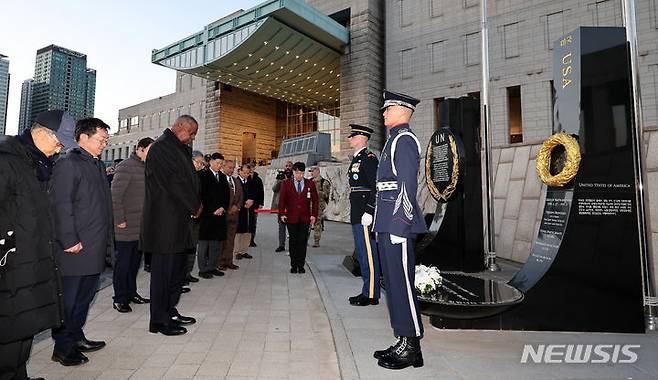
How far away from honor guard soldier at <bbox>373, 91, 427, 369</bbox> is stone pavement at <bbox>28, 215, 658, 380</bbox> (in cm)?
20

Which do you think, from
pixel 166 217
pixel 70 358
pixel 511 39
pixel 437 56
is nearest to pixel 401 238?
pixel 166 217

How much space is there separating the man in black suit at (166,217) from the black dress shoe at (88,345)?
0.48 m

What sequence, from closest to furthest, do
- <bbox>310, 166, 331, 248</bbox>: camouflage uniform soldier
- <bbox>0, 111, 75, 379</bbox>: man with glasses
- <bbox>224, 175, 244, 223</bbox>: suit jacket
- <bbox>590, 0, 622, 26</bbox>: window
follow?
<bbox>0, 111, 75, 379</bbox>: man with glasses, <bbox>224, 175, 244, 223</bbox>: suit jacket, <bbox>310, 166, 331, 248</bbox>: camouflage uniform soldier, <bbox>590, 0, 622, 26</bbox>: window

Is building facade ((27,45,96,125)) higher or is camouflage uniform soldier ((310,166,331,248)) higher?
building facade ((27,45,96,125))

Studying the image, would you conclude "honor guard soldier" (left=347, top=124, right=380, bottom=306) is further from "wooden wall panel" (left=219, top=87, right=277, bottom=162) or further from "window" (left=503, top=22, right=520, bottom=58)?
"wooden wall panel" (left=219, top=87, right=277, bottom=162)

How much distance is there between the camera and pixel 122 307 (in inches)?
167

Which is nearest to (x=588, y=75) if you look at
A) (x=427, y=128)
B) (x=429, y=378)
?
(x=429, y=378)

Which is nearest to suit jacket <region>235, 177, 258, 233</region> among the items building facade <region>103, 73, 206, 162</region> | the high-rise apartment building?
building facade <region>103, 73, 206, 162</region>

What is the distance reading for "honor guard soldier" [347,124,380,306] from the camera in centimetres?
446

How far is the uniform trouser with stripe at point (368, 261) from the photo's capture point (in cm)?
445

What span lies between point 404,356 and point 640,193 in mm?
2835

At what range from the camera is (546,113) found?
729 inches

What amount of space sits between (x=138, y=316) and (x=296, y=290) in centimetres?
206

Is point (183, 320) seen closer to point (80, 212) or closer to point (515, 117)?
point (80, 212)
